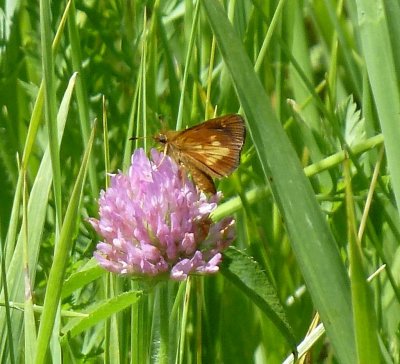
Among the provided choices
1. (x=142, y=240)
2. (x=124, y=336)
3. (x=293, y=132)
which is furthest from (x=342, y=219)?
(x=142, y=240)

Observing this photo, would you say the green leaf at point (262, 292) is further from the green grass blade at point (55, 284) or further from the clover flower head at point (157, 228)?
the green grass blade at point (55, 284)

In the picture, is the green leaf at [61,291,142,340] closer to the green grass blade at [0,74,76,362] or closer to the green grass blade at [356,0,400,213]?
the green grass blade at [0,74,76,362]

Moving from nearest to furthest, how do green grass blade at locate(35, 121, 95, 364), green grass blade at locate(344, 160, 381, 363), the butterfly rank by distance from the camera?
green grass blade at locate(344, 160, 381, 363) < green grass blade at locate(35, 121, 95, 364) < the butterfly

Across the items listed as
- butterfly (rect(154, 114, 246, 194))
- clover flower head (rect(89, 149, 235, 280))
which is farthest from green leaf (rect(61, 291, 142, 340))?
butterfly (rect(154, 114, 246, 194))

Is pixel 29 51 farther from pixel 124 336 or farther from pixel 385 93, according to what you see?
pixel 385 93

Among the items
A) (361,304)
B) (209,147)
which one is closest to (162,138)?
(209,147)

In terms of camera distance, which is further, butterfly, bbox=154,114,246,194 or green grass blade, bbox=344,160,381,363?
butterfly, bbox=154,114,246,194

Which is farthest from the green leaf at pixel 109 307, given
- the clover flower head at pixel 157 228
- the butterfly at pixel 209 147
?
the butterfly at pixel 209 147
